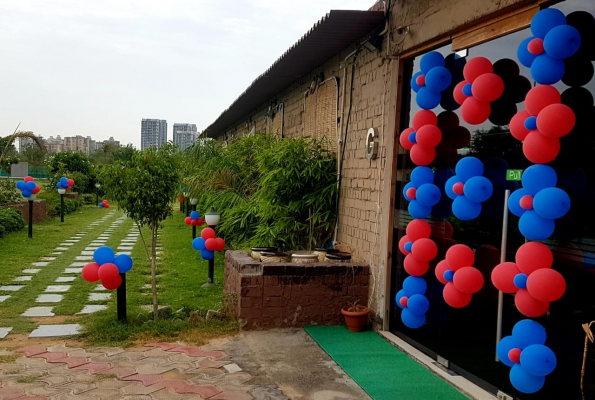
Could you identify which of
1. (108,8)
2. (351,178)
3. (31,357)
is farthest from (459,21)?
(108,8)

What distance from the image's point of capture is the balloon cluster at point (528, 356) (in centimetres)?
288

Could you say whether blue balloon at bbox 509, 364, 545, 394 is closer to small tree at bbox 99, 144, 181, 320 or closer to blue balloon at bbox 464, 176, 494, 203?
blue balloon at bbox 464, 176, 494, 203

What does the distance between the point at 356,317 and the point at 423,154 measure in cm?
207

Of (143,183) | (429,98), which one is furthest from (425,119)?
(143,183)

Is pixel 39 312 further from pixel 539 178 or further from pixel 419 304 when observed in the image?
pixel 539 178

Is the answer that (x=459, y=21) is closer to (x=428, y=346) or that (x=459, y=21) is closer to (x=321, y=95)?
(x=428, y=346)

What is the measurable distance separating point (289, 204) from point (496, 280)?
4.16 metres

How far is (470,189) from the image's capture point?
3525 millimetres

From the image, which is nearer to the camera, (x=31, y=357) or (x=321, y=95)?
(x=31, y=357)

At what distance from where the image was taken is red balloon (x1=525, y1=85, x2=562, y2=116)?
2.91m

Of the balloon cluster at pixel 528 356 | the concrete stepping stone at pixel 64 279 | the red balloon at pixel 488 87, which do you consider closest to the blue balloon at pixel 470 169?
the red balloon at pixel 488 87

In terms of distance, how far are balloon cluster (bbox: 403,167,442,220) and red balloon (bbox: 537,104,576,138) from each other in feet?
4.97

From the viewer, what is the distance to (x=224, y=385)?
4121 mm

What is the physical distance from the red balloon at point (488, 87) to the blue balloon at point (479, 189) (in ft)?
1.74
